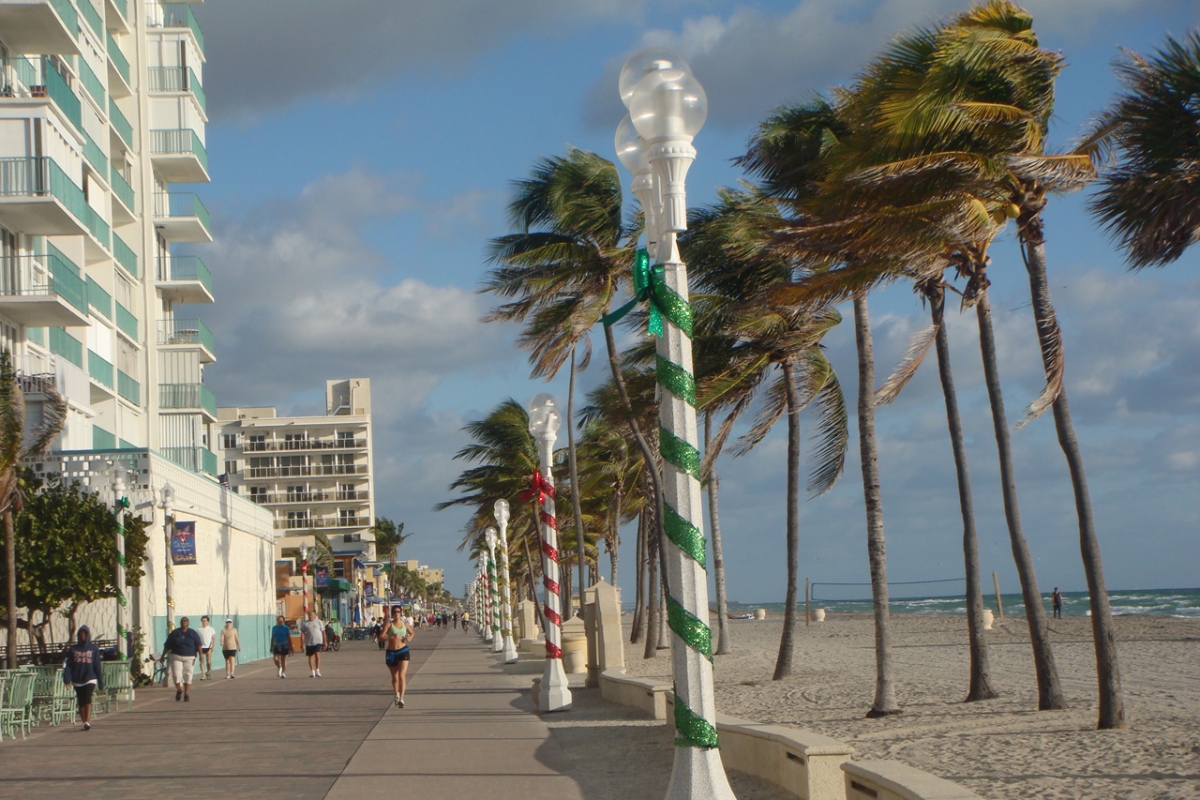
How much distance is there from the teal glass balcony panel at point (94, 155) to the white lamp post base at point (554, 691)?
2400 centimetres

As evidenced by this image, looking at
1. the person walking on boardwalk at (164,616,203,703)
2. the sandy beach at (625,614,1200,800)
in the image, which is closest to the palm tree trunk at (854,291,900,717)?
the sandy beach at (625,614,1200,800)

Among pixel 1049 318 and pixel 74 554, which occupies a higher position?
pixel 1049 318

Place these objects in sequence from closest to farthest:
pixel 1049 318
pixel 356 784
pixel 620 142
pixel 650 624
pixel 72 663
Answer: pixel 620 142 → pixel 356 784 → pixel 1049 318 → pixel 72 663 → pixel 650 624

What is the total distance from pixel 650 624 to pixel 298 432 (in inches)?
3704

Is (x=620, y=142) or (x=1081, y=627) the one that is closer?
(x=620, y=142)

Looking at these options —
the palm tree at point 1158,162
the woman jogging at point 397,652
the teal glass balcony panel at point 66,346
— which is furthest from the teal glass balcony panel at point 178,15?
the palm tree at point 1158,162

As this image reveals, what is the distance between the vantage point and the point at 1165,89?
10.7 m

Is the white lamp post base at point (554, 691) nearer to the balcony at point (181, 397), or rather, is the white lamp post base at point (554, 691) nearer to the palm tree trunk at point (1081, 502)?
the palm tree trunk at point (1081, 502)

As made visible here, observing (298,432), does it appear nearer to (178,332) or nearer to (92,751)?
(178,332)

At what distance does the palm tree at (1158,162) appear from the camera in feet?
35.0

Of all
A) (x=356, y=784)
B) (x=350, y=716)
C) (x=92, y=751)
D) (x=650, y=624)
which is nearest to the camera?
(x=356, y=784)

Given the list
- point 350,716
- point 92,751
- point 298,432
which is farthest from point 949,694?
point 298,432

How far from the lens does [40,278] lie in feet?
105

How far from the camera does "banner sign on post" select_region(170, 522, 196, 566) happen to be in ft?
101
